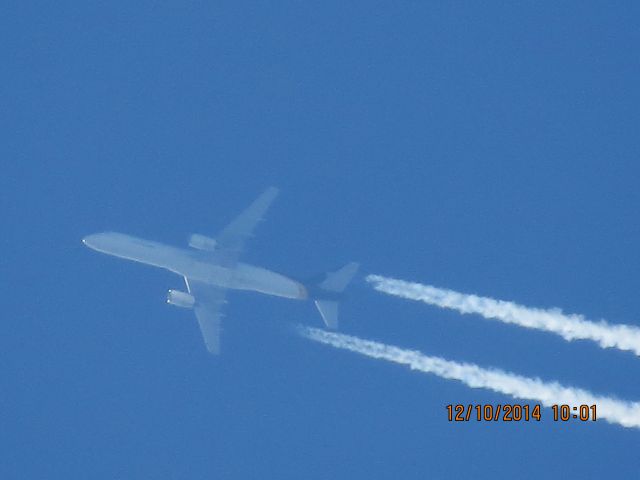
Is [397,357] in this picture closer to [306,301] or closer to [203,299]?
[306,301]

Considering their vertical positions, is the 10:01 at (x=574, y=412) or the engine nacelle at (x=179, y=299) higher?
the engine nacelle at (x=179, y=299)

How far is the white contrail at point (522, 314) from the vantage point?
46.2 metres

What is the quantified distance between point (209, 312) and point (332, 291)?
6.84 meters

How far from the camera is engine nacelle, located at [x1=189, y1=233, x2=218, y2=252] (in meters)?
48.9

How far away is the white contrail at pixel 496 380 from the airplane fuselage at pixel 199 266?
3176mm

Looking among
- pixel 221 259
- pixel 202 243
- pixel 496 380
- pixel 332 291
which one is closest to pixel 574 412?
pixel 496 380

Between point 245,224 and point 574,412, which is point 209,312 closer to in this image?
point 245,224

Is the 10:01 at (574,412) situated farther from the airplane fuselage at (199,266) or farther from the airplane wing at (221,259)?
the airplane wing at (221,259)

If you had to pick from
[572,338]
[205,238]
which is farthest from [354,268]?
[572,338]

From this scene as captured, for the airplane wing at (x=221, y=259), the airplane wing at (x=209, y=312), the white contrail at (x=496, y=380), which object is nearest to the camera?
the white contrail at (x=496, y=380)

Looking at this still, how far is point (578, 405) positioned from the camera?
46.5 meters

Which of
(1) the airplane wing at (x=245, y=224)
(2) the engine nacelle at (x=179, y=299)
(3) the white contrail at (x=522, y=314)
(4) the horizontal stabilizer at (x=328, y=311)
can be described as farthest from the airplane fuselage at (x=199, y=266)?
(3) the white contrail at (x=522, y=314)

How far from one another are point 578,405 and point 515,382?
3.23 m

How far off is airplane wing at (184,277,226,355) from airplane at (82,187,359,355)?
11.0 inches
